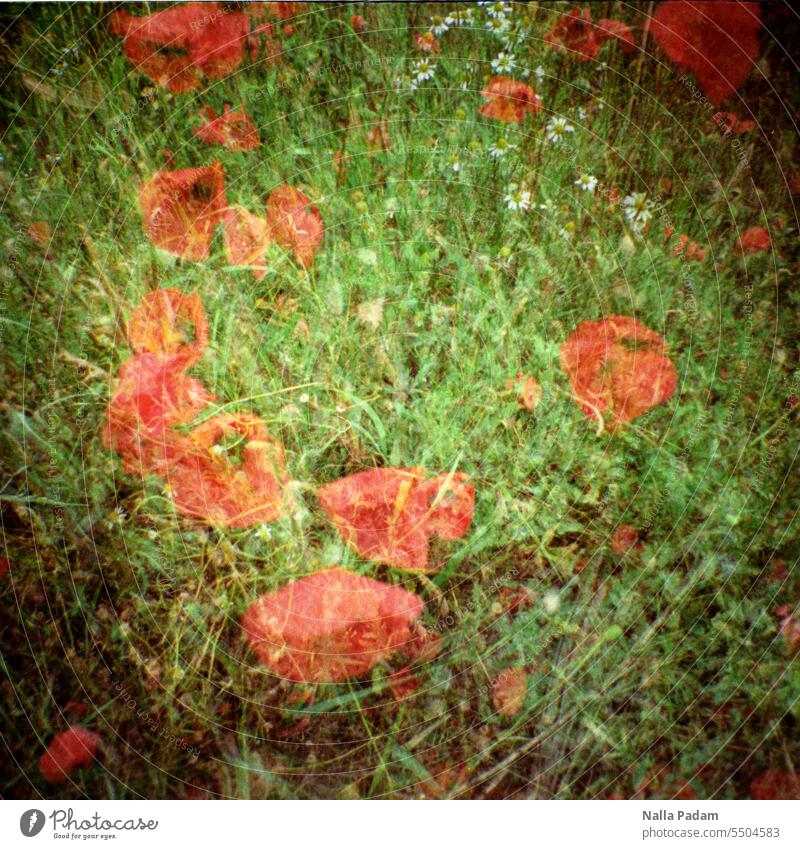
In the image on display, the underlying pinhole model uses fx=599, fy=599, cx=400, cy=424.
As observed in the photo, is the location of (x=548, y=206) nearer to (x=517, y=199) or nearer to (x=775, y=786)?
(x=517, y=199)

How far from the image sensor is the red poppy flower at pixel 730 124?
3.89 feet

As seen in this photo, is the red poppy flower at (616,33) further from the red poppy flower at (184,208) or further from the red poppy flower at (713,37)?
the red poppy flower at (184,208)

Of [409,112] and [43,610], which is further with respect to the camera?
[409,112]

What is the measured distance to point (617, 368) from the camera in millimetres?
1144

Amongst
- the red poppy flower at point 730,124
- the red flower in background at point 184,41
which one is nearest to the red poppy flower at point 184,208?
the red flower in background at point 184,41

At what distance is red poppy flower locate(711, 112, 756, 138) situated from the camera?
1.19 m

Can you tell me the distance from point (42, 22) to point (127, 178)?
332 mm

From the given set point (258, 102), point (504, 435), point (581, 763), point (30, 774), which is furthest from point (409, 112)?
point (30, 774)

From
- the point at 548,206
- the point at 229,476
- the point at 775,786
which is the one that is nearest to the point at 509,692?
the point at 775,786

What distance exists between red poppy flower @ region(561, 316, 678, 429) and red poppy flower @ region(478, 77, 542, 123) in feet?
1.46

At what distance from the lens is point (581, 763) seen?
3.31 ft

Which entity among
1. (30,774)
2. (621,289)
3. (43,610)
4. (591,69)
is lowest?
(30,774)

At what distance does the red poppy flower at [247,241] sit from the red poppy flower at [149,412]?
227 mm

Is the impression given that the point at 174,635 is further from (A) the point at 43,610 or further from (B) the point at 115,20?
(B) the point at 115,20
